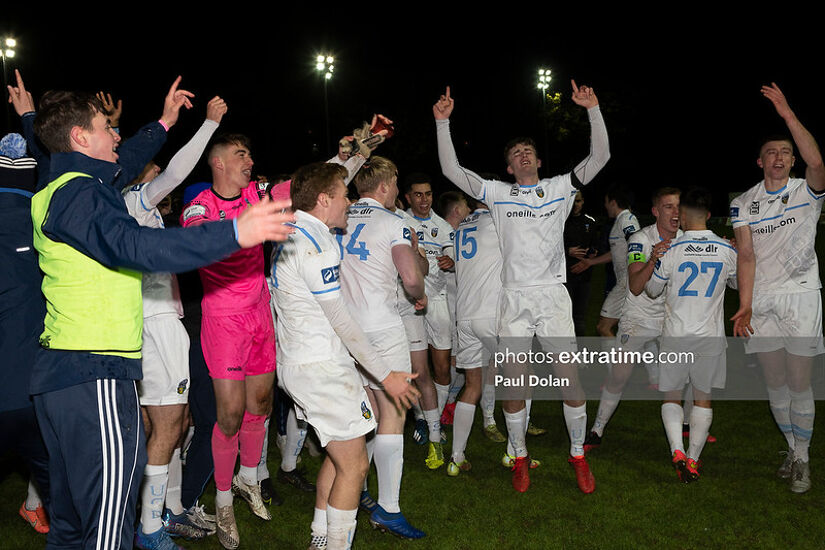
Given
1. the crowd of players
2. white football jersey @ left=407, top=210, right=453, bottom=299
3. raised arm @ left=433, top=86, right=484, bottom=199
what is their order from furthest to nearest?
white football jersey @ left=407, top=210, right=453, bottom=299
raised arm @ left=433, top=86, right=484, bottom=199
the crowd of players

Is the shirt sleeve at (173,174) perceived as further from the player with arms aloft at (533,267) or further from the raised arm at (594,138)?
the raised arm at (594,138)

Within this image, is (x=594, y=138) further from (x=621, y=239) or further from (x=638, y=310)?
(x=621, y=239)

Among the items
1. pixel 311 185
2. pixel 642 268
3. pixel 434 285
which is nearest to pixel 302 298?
pixel 311 185

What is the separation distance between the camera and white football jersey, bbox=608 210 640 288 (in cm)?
893

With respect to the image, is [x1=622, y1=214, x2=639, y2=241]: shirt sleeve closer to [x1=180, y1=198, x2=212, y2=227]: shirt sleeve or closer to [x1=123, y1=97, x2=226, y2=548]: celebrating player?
[x1=180, y1=198, x2=212, y2=227]: shirt sleeve

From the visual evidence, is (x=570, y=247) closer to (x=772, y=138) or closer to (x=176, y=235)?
(x=772, y=138)

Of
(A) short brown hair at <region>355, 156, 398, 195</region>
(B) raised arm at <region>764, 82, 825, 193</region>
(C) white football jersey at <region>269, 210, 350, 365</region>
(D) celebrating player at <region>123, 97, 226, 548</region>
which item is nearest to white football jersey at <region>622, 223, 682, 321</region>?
(B) raised arm at <region>764, 82, 825, 193</region>

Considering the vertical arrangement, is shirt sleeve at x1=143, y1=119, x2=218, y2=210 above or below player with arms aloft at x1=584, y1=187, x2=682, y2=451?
above

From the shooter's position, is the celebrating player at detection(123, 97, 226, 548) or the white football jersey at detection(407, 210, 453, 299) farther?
the white football jersey at detection(407, 210, 453, 299)

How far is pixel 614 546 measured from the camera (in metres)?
4.64

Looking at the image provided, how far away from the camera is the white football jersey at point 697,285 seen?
19.0ft

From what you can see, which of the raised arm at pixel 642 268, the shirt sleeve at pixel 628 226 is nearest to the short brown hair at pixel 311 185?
the raised arm at pixel 642 268

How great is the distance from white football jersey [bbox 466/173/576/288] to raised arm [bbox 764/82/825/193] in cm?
167

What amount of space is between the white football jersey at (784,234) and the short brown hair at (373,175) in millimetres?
2879
